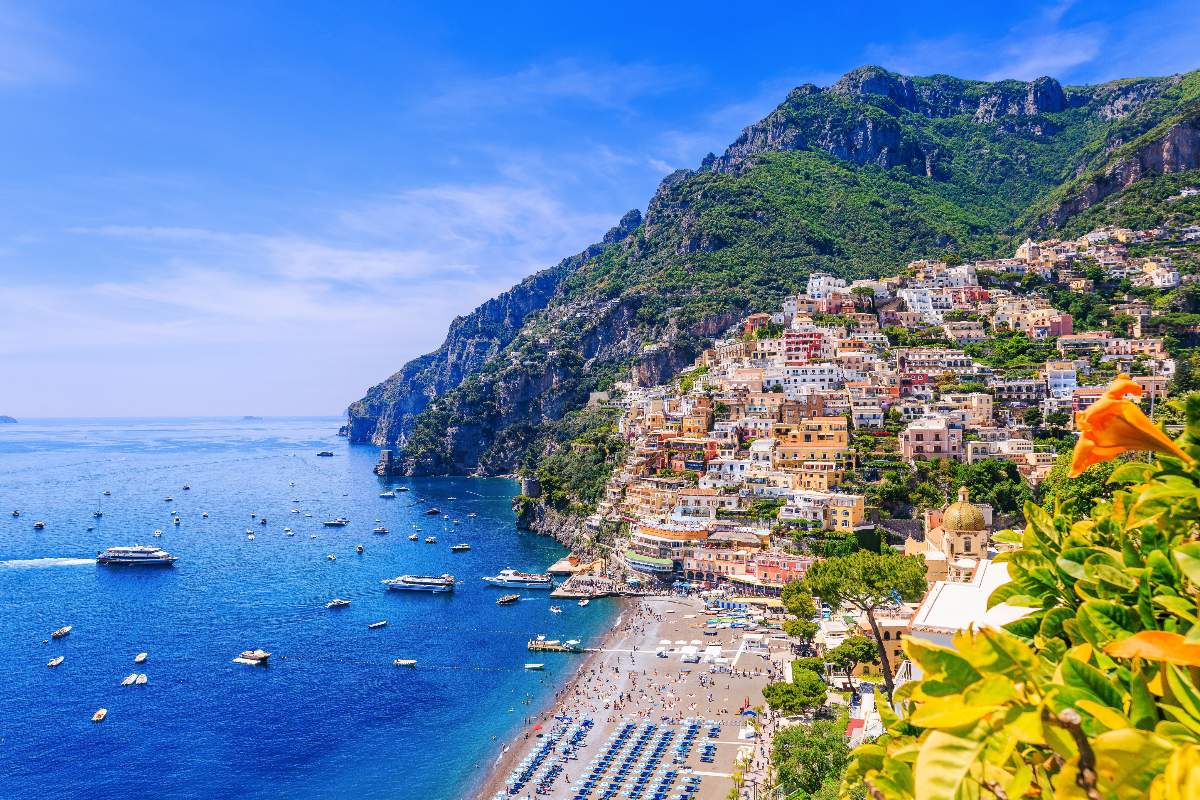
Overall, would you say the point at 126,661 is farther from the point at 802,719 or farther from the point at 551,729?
the point at 802,719

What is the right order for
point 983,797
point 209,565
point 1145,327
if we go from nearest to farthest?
1. point 983,797
2. point 209,565
3. point 1145,327

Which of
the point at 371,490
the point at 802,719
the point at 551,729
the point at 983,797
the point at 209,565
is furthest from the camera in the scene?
the point at 371,490

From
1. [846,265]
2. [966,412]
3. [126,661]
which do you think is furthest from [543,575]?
[846,265]

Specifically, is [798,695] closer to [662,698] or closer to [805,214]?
[662,698]

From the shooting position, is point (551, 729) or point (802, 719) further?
point (551, 729)

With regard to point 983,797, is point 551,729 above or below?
below

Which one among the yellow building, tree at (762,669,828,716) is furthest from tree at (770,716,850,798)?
the yellow building

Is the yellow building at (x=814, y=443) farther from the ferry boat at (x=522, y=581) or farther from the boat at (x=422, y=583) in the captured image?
the boat at (x=422, y=583)

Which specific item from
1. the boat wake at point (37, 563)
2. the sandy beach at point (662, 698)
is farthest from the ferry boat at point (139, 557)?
the sandy beach at point (662, 698)

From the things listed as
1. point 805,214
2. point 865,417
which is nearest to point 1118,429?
point 865,417
